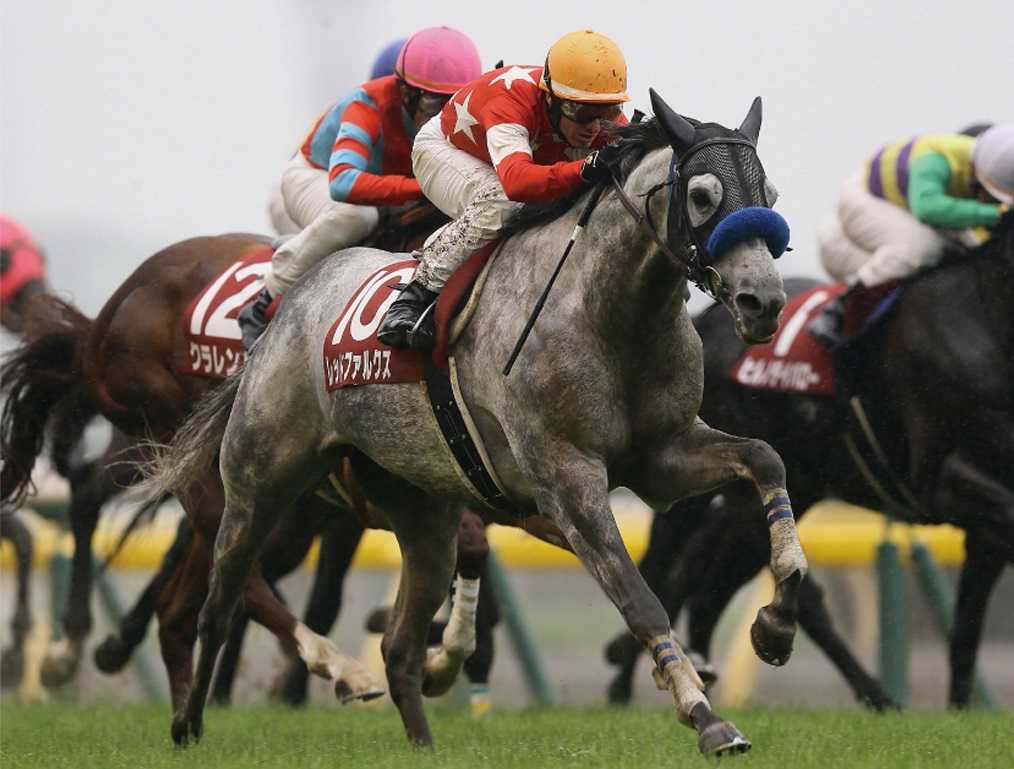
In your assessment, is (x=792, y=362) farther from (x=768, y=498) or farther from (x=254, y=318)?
(x=768, y=498)

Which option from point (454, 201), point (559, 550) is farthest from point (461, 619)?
point (559, 550)

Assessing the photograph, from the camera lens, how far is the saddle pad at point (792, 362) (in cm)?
743

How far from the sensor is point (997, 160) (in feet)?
23.3

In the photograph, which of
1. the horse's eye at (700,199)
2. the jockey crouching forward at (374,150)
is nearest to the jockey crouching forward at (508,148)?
the horse's eye at (700,199)

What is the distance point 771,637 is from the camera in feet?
13.4

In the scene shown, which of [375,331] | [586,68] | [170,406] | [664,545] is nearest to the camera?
[586,68]

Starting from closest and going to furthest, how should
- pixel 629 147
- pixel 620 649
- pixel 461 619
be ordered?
pixel 629 147 → pixel 461 619 → pixel 620 649

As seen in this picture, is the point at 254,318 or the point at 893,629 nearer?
the point at 254,318

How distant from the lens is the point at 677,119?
422 cm

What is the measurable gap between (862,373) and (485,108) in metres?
3.05

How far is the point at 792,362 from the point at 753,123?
3291 mm

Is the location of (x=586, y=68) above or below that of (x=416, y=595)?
above

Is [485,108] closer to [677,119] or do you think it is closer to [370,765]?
[677,119]

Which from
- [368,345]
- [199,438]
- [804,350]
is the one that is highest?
[368,345]
